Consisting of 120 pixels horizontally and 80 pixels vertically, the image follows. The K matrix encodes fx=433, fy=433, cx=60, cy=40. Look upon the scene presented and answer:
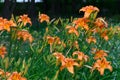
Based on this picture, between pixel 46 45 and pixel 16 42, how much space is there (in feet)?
1.08

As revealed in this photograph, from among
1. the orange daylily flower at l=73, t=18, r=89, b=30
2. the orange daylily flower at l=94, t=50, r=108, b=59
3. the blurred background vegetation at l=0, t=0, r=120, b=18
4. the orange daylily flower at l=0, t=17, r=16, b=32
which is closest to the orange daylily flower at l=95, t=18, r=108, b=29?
the orange daylily flower at l=73, t=18, r=89, b=30

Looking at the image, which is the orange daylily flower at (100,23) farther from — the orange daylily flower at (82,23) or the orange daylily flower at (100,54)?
the orange daylily flower at (100,54)

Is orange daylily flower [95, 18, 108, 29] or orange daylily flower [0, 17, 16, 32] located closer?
orange daylily flower [0, 17, 16, 32]

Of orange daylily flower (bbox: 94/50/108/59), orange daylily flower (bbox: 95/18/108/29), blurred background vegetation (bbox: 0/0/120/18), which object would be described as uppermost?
orange daylily flower (bbox: 95/18/108/29)

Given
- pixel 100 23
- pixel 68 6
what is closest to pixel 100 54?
pixel 100 23

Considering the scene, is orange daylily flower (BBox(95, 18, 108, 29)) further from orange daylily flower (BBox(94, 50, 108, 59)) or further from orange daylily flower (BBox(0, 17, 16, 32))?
orange daylily flower (BBox(0, 17, 16, 32))

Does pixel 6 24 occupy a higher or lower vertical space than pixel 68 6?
higher

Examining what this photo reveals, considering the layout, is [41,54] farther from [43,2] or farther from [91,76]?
[43,2]

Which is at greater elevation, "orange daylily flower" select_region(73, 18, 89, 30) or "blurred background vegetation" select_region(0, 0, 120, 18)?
"orange daylily flower" select_region(73, 18, 89, 30)

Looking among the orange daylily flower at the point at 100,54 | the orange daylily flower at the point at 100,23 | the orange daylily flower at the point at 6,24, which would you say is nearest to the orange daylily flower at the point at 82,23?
the orange daylily flower at the point at 100,23

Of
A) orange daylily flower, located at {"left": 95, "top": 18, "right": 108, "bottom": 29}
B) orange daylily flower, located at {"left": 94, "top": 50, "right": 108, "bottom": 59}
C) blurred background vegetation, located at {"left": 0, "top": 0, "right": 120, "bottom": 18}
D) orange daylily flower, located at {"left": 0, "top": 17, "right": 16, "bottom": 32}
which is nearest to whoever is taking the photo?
orange daylily flower, located at {"left": 0, "top": 17, "right": 16, "bottom": 32}

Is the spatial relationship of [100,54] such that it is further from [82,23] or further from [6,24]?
[6,24]

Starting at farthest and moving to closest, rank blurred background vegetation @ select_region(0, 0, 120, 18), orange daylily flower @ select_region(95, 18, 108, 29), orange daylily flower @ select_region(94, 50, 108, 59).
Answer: blurred background vegetation @ select_region(0, 0, 120, 18)
orange daylily flower @ select_region(95, 18, 108, 29)
orange daylily flower @ select_region(94, 50, 108, 59)

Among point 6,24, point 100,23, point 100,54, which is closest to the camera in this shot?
point 6,24
